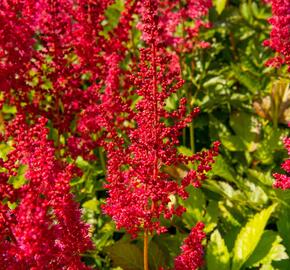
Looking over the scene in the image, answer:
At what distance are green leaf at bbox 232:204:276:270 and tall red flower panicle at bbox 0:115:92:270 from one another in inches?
38.4

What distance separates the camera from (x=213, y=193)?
381 cm

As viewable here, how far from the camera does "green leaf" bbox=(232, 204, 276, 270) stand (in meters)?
2.85

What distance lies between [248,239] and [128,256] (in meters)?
0.67

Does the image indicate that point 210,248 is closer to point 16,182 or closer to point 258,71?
point 16,182

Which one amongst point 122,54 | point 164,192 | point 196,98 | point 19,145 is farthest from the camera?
point 196,98

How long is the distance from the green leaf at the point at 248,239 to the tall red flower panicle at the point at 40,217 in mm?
974

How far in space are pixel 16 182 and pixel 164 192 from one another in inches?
54.8

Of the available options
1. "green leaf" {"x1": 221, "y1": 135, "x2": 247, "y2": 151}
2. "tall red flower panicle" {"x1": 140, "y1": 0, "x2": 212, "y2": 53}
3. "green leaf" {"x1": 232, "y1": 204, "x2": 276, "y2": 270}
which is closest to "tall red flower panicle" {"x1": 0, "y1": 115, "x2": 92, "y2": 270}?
"green leaf" {"x1": 232, "y1": 204, "x2": 276, "y2": 270}

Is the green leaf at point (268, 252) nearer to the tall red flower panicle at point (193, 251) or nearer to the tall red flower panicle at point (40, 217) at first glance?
the tall red flower panicle at point (193, 251)

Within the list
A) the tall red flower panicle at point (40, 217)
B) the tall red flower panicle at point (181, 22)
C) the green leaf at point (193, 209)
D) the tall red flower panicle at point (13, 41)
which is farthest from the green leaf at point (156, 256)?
the tall red flower panicle at point (181, 22)

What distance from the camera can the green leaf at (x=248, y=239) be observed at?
2.85 m

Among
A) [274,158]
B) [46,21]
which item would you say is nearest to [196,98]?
[274,158]

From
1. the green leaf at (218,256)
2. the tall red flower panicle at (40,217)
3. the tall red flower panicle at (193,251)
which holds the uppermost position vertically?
the tall red flower panicle at (40,217)

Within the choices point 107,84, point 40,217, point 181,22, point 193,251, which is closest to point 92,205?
point 107,84
